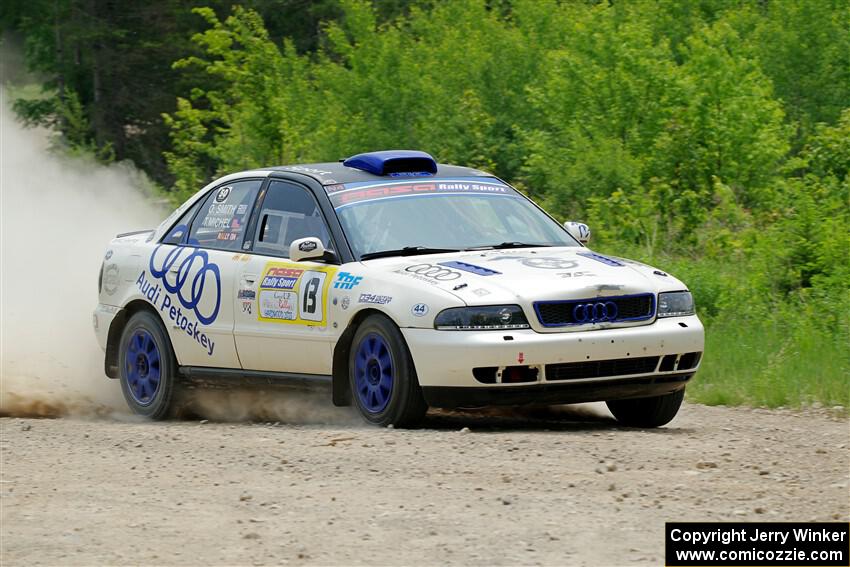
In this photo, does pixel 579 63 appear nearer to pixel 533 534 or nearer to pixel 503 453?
pixel 503 453

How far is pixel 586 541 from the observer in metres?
5.27

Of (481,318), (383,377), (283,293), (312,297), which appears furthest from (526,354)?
(283,293)

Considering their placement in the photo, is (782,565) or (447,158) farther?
(447,158)

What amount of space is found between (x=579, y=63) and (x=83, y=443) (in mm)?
12527

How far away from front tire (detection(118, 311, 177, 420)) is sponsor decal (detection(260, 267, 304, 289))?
122 cm

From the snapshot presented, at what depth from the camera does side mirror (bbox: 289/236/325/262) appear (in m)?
8.66

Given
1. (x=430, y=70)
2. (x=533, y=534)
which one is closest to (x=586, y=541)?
(x=533, y=534)

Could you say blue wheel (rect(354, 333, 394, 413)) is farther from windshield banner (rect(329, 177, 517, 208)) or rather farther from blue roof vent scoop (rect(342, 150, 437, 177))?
blue roof vent scoop (rect(342, 150, 437, 177))

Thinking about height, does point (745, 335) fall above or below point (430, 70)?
below

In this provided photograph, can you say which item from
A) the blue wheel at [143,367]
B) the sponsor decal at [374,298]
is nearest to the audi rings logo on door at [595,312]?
the sponsor decal at [374,298]

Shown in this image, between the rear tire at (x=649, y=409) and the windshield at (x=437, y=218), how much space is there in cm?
110

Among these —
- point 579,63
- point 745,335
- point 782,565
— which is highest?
point 579,63

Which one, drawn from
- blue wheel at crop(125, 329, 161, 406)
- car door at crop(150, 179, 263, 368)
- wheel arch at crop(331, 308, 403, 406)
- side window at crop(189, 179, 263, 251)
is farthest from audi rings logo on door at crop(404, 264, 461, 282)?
blue wheel at crop(125, 329, 161, 406)

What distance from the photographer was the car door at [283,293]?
867 centimetres
